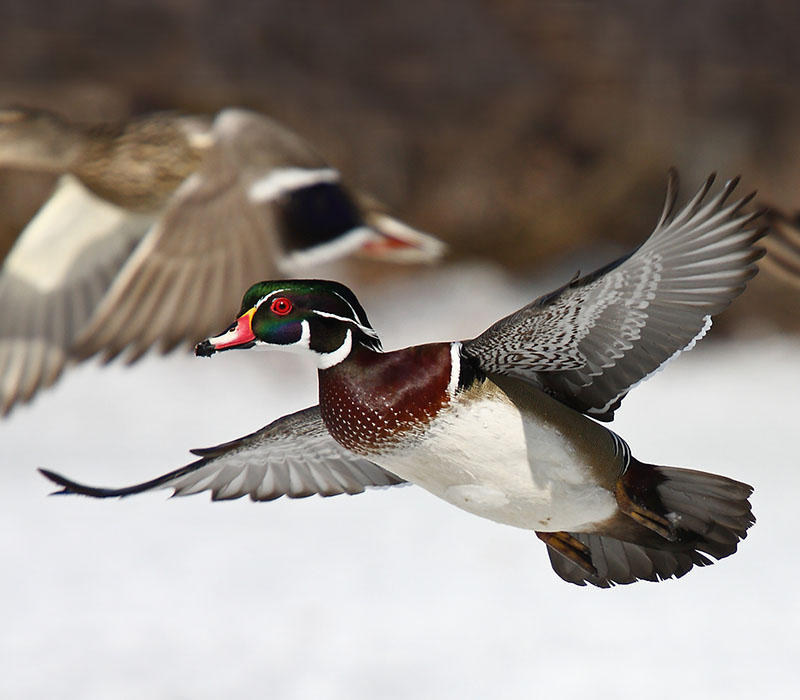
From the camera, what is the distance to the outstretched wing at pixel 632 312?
352mm

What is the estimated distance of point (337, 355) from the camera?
0.37 meters

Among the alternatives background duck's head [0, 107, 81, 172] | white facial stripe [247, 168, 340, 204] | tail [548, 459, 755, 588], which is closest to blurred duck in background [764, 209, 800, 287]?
tail [548, 459, 755, 588]

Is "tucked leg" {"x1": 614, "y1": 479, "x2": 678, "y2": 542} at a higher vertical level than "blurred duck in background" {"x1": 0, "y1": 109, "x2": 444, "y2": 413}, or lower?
higher

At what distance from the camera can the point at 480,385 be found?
40 centimetres

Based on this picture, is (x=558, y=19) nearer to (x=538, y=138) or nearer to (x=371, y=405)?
(x=538, y=138)

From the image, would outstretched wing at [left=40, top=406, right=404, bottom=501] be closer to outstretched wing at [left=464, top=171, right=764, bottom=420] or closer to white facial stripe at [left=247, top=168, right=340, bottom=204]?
outstretched wing at [left=464, top=171, right=764, bottom=420]

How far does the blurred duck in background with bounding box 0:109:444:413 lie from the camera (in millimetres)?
717

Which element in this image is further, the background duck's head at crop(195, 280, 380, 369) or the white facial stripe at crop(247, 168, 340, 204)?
the white facial stripe at crop(247, 168, 340, 204)

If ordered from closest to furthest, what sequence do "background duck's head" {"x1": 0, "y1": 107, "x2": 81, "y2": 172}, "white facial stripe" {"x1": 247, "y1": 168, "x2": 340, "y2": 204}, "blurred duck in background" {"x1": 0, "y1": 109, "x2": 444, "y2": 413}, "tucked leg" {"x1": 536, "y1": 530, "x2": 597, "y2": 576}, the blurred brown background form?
"tucked leg" {"x1": 536, "y1": 530, "x2": 597, "y2": 576} → "blurred duck in background" {"x1": 0, "y1": 109, "x2": 444, "y2": 413} → "white facial stripe" {"x1": 247, "y1": 168, "x2": 340, "y2": 204} → "background duck's head" {"x1": 0, "y1": 107, "x2": 81, "y2": 172} → the blurred brown background

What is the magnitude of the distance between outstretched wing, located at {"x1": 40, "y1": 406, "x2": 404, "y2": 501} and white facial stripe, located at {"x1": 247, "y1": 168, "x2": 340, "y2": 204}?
1.29 ft

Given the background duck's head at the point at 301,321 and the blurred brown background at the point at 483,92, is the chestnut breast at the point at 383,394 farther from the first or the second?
the blurred brown background at the point at 483,92

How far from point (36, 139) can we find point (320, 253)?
0.46 m

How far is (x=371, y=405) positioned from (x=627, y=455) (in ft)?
0.37

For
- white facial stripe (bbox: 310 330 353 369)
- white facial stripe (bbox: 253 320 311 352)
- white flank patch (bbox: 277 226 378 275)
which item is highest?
white facial stripe (bbox: 253 320 311 352)
